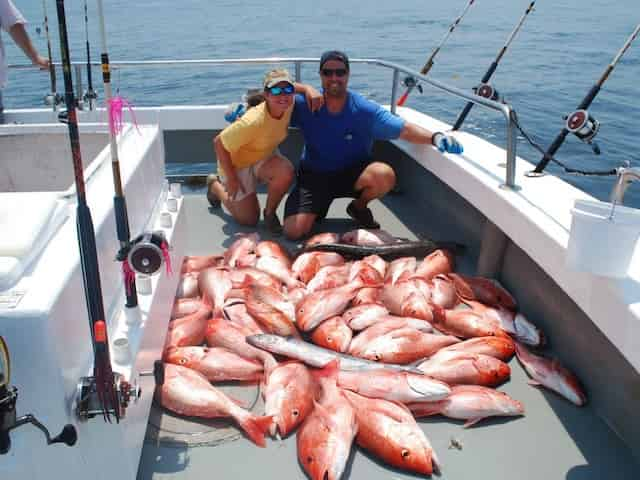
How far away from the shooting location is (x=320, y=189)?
176 inches

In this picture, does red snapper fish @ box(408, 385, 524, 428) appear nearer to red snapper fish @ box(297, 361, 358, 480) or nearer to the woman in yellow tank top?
red snapper fish @ box(297, 361, 358, 480)

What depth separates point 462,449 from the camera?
2371 mm

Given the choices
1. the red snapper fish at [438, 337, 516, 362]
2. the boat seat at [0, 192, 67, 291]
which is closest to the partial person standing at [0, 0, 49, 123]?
the boat seat at [0, 192, 67, 291]

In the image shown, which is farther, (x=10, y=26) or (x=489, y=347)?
(x=10, y=26)

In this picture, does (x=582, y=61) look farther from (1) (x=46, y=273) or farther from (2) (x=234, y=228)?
(1) (x=46, y=273)

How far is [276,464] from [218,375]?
0.55m

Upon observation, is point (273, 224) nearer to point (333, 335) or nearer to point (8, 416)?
point (333, 335)

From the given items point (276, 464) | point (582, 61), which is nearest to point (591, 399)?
point (276, 464)

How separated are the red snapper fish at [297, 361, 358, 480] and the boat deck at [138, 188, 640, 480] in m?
0.09

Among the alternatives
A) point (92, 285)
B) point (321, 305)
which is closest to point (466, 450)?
point (321, 305)

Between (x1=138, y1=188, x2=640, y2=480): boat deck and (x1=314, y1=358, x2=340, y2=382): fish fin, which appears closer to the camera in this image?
(x1=138, y1=188, x2=640, y2=480): boat deck

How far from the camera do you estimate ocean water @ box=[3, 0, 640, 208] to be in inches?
426

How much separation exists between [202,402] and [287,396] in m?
0.36

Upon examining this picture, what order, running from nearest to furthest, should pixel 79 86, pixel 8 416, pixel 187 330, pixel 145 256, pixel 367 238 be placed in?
pixel 8 416, pixel 145 256, pixel 187 330, pixel 367 238, pixel 79 86
